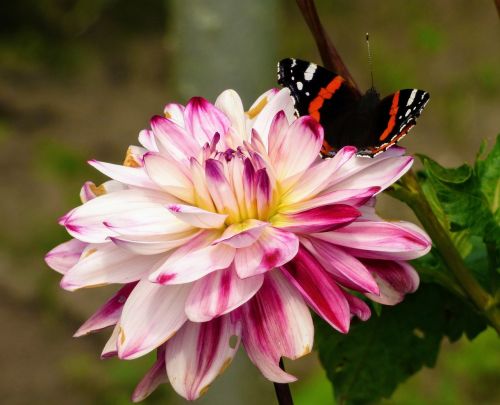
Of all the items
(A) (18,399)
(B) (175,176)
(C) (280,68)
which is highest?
(A) (18,399)

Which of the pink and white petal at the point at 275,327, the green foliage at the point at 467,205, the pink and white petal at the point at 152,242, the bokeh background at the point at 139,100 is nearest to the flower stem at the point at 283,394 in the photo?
the pink and white petal at the point at 275,327

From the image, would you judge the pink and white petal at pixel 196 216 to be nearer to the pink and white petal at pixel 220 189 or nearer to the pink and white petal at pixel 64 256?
the pink and white petal at pixel 220 189

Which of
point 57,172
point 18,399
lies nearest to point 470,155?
point 57,172

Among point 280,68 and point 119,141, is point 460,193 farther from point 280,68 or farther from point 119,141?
point 119,141

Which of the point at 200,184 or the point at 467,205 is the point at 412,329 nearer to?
the point at 467,205

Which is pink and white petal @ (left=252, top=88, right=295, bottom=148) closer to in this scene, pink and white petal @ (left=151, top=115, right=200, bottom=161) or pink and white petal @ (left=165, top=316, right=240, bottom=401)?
pink and white petal @ (left=151, top=115, right=200, bottom=161)

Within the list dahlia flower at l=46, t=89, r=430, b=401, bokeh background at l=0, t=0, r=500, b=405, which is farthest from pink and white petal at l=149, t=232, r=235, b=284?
bokeh background at l=0, t=0, r=500, b=405

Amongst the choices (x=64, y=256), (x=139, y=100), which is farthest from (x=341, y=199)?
(x=139, y=100)
